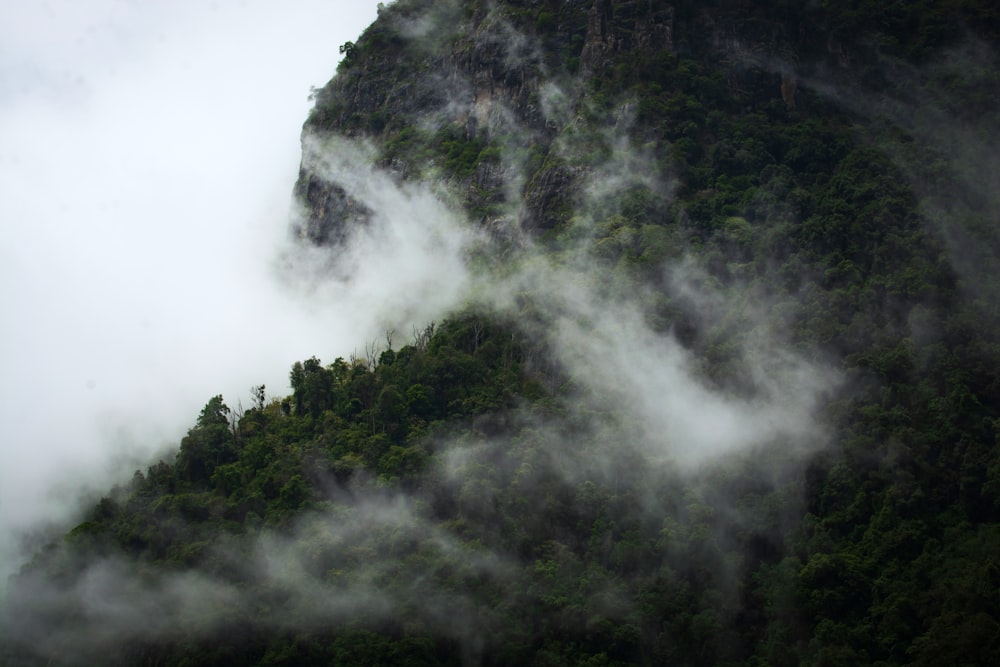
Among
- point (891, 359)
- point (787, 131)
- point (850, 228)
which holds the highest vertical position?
point (787, 131)

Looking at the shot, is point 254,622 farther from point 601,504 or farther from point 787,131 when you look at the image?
point 787,131

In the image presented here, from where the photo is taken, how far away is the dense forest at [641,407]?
63250 mm

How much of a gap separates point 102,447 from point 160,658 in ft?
116

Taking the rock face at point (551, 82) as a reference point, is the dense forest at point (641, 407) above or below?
below

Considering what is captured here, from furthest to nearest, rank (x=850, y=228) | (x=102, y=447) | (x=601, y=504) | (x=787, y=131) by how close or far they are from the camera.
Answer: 1. (x=102, y=447)
2. (x=787, y=131)
3. (x=850, y=228)
4. (x=601, y=504)

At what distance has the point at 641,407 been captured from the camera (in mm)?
75125

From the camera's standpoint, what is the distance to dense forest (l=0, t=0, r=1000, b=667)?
2490 inches

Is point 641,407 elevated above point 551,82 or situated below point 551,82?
below

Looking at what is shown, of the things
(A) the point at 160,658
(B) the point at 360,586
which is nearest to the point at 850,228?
(B) the point at 360,586

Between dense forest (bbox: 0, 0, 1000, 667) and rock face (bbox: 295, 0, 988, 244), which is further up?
rock face (bbox: 295, 0, 988, 244)

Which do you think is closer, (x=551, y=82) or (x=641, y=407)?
(x=641, y=407)

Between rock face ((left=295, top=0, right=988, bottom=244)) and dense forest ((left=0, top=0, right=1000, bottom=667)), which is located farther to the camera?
rock face ((left=295, top=0, right=988, bottom=244))

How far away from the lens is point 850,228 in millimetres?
79688

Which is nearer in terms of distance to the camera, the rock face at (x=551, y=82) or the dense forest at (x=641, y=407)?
the dense forest at (x=641, y=407)
